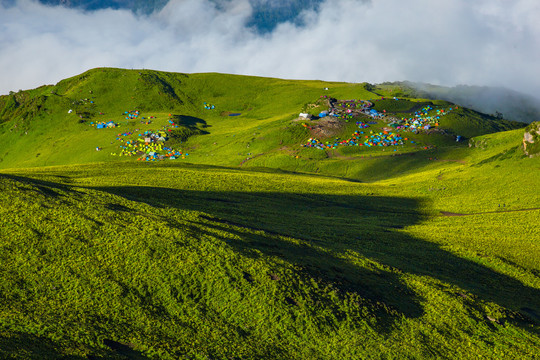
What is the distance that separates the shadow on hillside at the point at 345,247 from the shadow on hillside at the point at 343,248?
0.11 meters

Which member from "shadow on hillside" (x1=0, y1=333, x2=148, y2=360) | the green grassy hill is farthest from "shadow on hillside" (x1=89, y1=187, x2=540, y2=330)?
"shadow on hillside" (x1=0, y1=333, x2=148, y2=360)

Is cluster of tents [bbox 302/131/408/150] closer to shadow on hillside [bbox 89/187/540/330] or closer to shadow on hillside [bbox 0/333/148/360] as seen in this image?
shadow on hillside [bbox 89/187/540/330]

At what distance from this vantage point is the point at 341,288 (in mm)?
34781

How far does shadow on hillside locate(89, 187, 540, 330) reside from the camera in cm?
3694

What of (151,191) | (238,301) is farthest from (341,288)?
(151,191)

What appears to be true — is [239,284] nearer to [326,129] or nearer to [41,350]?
[41,350]

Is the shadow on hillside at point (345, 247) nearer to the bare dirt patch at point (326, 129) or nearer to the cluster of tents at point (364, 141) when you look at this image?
the cluster of tents at point (364, 141)

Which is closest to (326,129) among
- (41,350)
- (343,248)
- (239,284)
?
(343,248)

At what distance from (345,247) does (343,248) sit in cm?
140

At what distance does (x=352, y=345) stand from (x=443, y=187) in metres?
87.8

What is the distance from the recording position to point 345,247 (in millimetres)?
48844

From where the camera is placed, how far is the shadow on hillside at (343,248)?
120 ft

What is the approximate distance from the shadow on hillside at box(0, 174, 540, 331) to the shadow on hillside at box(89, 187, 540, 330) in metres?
0.11

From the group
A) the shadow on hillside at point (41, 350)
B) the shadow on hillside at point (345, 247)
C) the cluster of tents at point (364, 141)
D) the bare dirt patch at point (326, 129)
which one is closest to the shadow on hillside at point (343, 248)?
the shadow on hillside at point (345, 247)
